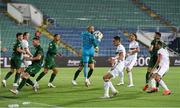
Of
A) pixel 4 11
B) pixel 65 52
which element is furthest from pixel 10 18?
pixel 65 52

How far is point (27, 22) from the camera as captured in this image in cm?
4228

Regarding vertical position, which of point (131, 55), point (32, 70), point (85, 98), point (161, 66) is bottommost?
point (85, 98)

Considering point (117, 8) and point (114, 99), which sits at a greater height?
point (117, 8)

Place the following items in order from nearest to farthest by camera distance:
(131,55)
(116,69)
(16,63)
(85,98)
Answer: (85,98), (116,69), (16,63), (131,55)

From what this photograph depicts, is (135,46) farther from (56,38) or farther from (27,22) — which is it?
(27,22)

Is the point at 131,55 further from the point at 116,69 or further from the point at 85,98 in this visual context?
the point at 85,98

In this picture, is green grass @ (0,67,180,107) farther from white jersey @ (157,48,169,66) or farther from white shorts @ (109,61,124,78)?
white jersey @ (157,48,169,66)

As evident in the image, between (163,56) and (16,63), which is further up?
(163,56)

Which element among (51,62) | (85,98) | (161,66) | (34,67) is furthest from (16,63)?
(161,66)

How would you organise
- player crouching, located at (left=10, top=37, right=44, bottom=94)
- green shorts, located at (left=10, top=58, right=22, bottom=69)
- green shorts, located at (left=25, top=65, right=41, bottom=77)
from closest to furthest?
player crouching, located at (left=10, top=37, right=44, bottom=94)
green shorts, located at (left=25, top=65, right=41, bottom=77)
green shorts, located at (left=10, top=58, right=22, bottom=69)

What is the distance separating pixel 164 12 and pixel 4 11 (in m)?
14.7

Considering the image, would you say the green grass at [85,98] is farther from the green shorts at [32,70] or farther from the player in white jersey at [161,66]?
the green shorts at [32,70]

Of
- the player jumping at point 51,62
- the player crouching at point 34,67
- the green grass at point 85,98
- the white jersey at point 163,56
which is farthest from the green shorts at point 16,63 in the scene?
the white jersey at point 163,56

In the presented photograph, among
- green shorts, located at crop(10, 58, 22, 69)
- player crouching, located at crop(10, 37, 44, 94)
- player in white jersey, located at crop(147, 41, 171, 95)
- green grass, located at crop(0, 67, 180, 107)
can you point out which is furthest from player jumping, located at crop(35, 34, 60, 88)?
player in white jersey, located at crop(147, 41, 171, 95)
